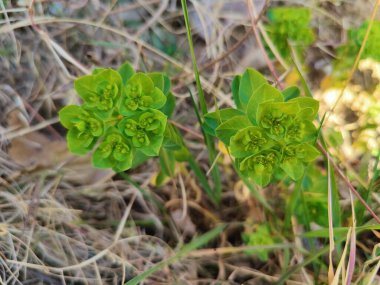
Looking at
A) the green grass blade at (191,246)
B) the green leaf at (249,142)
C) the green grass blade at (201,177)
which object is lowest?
the green grass blade at (191,246)

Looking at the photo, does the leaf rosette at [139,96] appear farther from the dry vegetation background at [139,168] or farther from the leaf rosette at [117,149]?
the dry vegetation background at [139,168]

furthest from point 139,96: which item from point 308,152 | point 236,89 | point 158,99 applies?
point 308,152

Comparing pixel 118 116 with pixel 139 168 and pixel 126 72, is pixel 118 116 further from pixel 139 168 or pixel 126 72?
pixel 139 168

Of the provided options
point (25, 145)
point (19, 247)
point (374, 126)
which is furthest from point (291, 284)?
point (25, 145)

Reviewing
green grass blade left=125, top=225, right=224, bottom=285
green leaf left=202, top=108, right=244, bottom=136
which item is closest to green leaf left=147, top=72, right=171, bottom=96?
green leaf left=202, top=108, right=244, bottom=136

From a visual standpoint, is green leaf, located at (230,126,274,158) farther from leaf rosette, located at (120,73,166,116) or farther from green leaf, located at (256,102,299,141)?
leaf rosette, located at (120,73,166,116)

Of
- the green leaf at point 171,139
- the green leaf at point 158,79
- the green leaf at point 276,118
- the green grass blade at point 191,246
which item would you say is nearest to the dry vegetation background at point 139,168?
the green grass blade at point 191,246

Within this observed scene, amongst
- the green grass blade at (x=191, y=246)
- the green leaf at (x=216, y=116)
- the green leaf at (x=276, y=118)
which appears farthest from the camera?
the green grass blade at (x=191, y=246)
